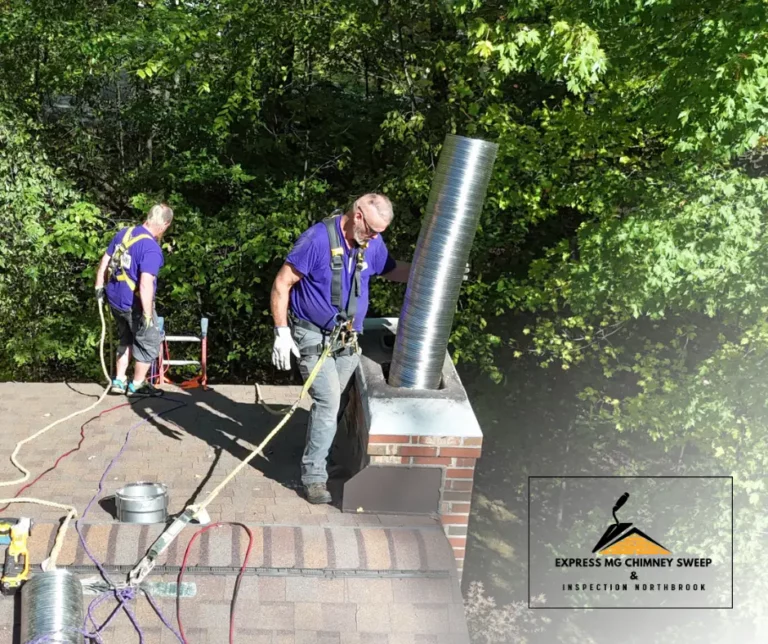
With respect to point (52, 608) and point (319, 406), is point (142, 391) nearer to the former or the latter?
point (319, 406)

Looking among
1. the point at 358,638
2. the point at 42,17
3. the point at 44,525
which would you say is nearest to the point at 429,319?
the point at 358,638

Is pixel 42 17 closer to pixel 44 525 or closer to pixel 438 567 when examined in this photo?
pixel 44 525

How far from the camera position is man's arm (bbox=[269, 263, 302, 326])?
4.14 meters

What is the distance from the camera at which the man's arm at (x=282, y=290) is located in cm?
414

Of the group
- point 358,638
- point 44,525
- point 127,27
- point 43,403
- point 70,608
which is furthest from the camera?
point 127,27

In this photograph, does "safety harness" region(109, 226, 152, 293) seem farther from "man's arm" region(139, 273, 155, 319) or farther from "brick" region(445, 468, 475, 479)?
"brick" region(445, 468, 475, 479)

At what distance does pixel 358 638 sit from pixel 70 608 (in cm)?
128

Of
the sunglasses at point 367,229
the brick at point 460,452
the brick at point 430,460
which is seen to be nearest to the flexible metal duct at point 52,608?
the brick at point 430,460

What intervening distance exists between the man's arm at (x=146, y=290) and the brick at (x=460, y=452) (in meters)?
2.91

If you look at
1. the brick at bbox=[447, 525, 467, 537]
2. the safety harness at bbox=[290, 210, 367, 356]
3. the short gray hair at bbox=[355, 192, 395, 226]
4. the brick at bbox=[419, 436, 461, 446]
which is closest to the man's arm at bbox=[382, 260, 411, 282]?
the safety harness at bbox=[290, 210, 367, 356]

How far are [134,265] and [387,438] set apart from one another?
9.55ft

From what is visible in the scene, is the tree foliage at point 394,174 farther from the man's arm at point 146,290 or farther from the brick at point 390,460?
the brick at point 390,460

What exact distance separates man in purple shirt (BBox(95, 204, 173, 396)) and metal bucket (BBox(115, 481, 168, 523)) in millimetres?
2203

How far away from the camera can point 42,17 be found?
7773 mm
